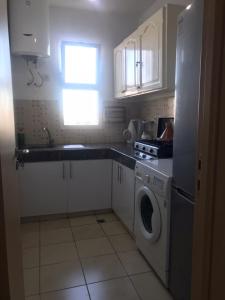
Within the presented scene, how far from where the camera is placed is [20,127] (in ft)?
11.0

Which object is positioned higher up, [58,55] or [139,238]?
[58,55]

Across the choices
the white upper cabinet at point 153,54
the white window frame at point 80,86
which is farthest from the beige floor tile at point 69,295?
the white window frame at point 80,86

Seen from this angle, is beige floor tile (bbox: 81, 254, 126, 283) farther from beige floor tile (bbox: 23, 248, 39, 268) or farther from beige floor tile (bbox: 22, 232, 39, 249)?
beige floor tile (bbox: 22, 232, 39, 249)

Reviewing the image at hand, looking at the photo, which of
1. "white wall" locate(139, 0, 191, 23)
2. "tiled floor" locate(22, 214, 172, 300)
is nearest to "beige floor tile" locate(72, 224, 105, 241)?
"tiled floor" locate(22, 214, 172, 300)

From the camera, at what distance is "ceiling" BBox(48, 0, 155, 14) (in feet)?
10.0

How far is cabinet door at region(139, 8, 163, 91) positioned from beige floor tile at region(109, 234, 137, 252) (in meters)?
1.52

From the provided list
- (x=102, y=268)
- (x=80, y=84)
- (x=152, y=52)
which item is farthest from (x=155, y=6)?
(x=102, y=268)

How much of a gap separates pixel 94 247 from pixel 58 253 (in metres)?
0.34

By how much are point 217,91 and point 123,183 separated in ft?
6.50

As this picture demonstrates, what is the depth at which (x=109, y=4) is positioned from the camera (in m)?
3.13

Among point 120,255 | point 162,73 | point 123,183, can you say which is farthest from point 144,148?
point 120,255

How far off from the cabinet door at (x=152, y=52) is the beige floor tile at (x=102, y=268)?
1589mm

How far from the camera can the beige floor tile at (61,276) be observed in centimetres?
188

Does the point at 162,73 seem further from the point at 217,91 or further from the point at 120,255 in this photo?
the point at 120,255
